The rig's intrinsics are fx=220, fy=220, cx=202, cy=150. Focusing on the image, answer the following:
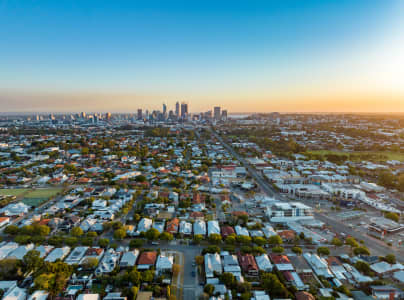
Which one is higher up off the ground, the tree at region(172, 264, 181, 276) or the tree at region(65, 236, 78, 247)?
the tree at region(65, 236, 78, 247)

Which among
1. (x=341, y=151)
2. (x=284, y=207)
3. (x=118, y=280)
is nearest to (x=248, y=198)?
(x=284, y=207)

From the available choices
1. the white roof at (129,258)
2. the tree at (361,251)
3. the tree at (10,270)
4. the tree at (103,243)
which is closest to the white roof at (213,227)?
the white roof at (129,258)

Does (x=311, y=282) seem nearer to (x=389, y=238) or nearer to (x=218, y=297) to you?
(x=218, y=297)

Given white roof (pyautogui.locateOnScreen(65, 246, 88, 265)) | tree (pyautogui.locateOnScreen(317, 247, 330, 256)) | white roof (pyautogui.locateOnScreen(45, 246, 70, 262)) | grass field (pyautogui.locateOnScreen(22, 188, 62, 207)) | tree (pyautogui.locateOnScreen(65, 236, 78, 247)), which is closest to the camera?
white roof (pyautogui.locateOnScreen(65, 246, 88, 265))

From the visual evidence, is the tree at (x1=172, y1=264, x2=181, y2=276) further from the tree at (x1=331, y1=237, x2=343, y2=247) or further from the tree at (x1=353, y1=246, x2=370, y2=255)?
the tree at (x1=353, y1=246, x2=370, y2=255)

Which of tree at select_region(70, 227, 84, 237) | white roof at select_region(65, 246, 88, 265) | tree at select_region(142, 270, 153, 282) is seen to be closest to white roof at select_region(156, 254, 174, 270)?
tree at select_region(142, 270, 153, 282)

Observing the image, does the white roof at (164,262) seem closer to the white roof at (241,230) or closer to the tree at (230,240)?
the tree at (230,240)

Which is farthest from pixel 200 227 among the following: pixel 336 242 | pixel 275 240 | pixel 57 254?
pixel 336 242
